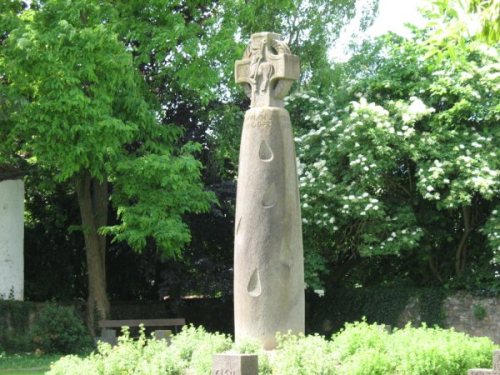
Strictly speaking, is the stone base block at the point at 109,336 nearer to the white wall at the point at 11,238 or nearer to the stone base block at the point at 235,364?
the white wall at the point at 11,238

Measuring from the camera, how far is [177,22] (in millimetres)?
24875

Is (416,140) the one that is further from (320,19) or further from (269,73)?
(269,73)

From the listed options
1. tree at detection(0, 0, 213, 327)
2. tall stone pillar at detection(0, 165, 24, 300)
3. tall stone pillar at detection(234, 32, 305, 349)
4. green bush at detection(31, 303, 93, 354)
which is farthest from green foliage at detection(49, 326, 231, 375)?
tall stone pillar at detection(0, 165, 24, 300)

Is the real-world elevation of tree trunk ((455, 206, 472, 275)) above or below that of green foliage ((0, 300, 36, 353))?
above

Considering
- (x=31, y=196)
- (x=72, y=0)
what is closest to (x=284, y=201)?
(x=72, y=0)

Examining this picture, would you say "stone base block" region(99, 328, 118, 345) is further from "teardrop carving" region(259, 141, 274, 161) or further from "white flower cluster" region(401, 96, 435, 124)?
"teardrop carving" region(259, 141, 274, 161)

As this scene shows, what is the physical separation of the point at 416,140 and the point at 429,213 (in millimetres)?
2524

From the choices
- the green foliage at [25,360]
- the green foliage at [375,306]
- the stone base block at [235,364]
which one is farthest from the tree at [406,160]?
the stone base block at [235,364]

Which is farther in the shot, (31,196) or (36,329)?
(31,196)

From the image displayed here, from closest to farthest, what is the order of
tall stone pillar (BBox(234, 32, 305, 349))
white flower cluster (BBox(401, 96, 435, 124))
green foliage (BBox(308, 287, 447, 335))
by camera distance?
tall stone pillar (BBox(234, 32, 305, 349)) < white flower cluster (BBox(401, 96, 435, 124)) < green foliage (BBox(308, 287, 447, 335))

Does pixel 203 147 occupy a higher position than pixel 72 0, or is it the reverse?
pixel 72 0

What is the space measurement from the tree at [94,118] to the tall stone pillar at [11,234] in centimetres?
170

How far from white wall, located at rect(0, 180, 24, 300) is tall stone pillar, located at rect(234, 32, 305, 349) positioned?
1467 cm

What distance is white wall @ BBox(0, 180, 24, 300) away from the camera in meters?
26.8
